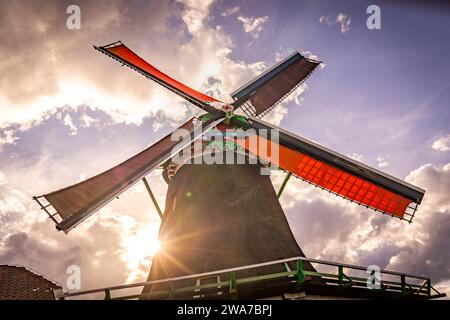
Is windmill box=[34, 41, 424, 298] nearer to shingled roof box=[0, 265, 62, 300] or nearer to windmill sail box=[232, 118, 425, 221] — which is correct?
windmill sail box=[232, 118, 425, 221]

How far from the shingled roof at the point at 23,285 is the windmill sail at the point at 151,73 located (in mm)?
9593

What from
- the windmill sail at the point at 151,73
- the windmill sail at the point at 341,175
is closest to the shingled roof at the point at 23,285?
the windmill sail at the point at 151,73

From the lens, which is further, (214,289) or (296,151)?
(296,151)

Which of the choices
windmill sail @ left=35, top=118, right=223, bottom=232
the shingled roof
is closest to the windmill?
windmill sail @ left=35, top=118, right=223, bottom=232

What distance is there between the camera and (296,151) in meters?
12.1

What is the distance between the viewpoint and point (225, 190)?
33.5ft

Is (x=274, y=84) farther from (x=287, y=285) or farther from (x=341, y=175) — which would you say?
(x=287, y=285)

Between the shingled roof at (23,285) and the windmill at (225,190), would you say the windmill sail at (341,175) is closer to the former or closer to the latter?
the windmill at (225,190)

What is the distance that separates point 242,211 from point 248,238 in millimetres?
903

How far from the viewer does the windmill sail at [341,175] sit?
36.8 ft
